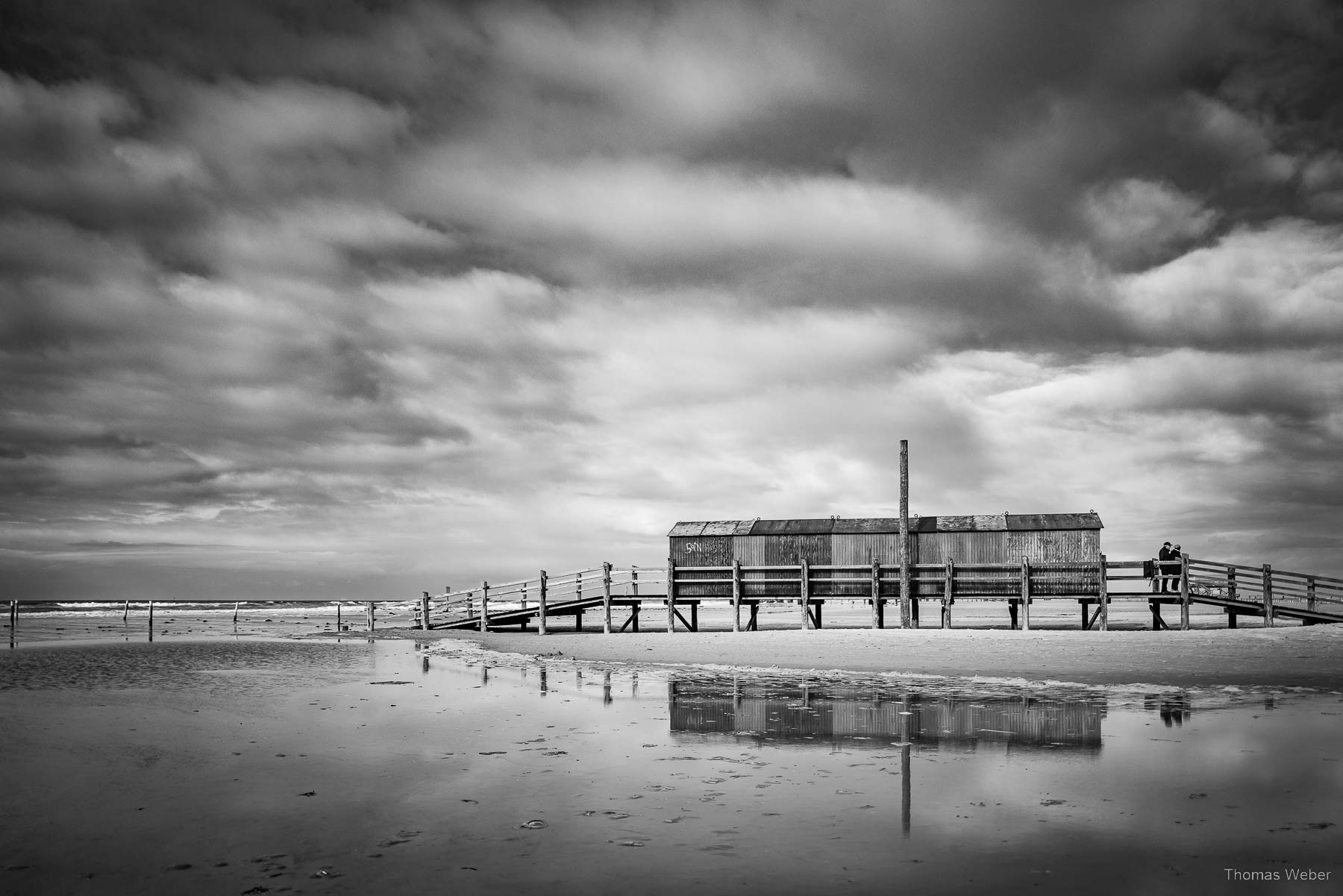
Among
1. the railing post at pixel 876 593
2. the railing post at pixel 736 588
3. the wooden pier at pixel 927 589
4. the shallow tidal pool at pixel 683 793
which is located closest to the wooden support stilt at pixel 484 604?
the wooden pier at pixel 927 589

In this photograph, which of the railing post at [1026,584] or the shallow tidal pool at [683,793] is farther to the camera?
the railing post at [1026,584]

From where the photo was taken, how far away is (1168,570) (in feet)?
97.3

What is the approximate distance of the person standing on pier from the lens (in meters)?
28.6

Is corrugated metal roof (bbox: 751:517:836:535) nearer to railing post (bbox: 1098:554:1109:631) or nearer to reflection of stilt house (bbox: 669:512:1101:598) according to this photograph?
reflection of stilt house (bbox: 669:512:1101:598)

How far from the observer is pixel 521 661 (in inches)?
918

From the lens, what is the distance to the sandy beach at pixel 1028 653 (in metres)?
17.3

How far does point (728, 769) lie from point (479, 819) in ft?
9.25

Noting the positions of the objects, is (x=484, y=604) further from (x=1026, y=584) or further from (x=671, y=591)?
(x=1026, y=584)

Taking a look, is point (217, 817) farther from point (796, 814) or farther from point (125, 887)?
point (796, 814)

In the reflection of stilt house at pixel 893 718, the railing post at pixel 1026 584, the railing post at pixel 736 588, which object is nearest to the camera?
the reflection of stilt house at pixel 893 718

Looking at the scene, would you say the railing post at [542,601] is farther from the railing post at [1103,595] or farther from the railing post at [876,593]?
the railing post at [1103,595]

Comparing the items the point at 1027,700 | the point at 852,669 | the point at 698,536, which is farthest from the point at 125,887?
the point at 698,536

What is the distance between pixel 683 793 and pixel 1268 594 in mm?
27120

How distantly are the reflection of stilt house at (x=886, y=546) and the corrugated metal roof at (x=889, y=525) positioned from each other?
28 mm
